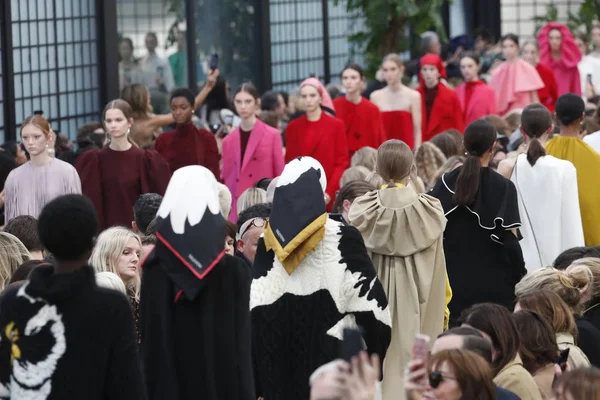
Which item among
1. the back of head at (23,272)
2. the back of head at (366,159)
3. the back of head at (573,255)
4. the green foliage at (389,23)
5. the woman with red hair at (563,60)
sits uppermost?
the green foliage at (389,23)

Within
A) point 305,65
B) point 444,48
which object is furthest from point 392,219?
point 444,48

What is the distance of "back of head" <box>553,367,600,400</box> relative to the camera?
15.2ft

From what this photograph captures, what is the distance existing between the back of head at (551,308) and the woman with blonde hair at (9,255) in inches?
107

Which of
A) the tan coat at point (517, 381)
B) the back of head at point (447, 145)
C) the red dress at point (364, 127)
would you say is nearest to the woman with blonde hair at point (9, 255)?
the tan coat at point (517, 381)

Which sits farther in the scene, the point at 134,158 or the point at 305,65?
the point at 305,65

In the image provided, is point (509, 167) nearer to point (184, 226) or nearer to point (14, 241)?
point (14, 241)

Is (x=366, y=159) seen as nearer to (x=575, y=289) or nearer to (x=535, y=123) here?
(x=535, y=123)

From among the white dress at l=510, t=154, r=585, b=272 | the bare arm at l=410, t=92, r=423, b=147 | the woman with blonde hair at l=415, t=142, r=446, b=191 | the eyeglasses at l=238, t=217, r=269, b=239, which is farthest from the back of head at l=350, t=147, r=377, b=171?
the bare arm at l=410, t=92, r=423, b=147

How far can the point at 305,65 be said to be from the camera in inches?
768

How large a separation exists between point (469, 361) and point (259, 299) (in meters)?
1.63

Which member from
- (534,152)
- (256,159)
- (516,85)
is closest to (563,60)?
(516,85)

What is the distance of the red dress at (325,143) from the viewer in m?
12.3

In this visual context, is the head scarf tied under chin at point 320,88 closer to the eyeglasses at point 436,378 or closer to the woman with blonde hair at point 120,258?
the woman with blonde hair at point 120,258

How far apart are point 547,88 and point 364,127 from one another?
4316mm
